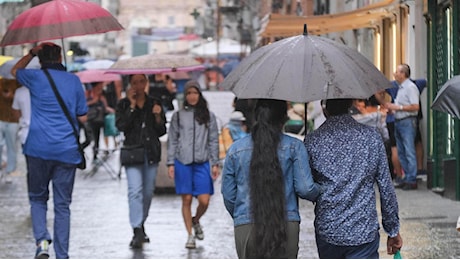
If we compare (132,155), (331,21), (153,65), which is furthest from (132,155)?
(331,21)

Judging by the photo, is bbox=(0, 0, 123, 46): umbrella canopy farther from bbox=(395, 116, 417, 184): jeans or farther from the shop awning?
the shop awning

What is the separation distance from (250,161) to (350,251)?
74cm

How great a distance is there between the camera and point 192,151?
13117 millimetres

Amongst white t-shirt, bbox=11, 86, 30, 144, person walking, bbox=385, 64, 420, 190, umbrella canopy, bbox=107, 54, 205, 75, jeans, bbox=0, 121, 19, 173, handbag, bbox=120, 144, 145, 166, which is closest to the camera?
handbag, bbox=120, 144, 145, 166

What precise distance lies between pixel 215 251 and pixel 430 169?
6.62 meters

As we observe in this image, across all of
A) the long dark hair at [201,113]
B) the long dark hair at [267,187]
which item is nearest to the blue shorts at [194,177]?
the long dark hair at [201,113]

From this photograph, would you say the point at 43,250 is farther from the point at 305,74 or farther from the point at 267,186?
the point at 267,186

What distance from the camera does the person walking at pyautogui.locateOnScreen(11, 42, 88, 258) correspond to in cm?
1070

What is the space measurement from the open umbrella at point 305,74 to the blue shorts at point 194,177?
5563 mm

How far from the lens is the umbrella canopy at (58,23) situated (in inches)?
429

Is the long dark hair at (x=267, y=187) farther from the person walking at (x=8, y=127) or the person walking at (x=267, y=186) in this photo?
the person walking at (x=8, y=127)

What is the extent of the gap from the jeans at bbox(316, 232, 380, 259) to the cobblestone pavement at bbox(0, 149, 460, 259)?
477 cm

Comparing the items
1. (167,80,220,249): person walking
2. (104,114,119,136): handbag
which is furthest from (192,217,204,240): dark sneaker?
(104,114,119,136): handbag

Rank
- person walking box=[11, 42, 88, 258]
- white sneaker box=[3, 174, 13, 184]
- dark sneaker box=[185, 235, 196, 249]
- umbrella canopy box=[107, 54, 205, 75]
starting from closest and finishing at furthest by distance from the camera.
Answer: person walking box=[11, 42, 88, 258]
dark sneaker box=[185, 235, 196, 249]
umbrella canopy box=[107, 54, 205, 75]
white sneaker box=[3, 174, 13, 184]
